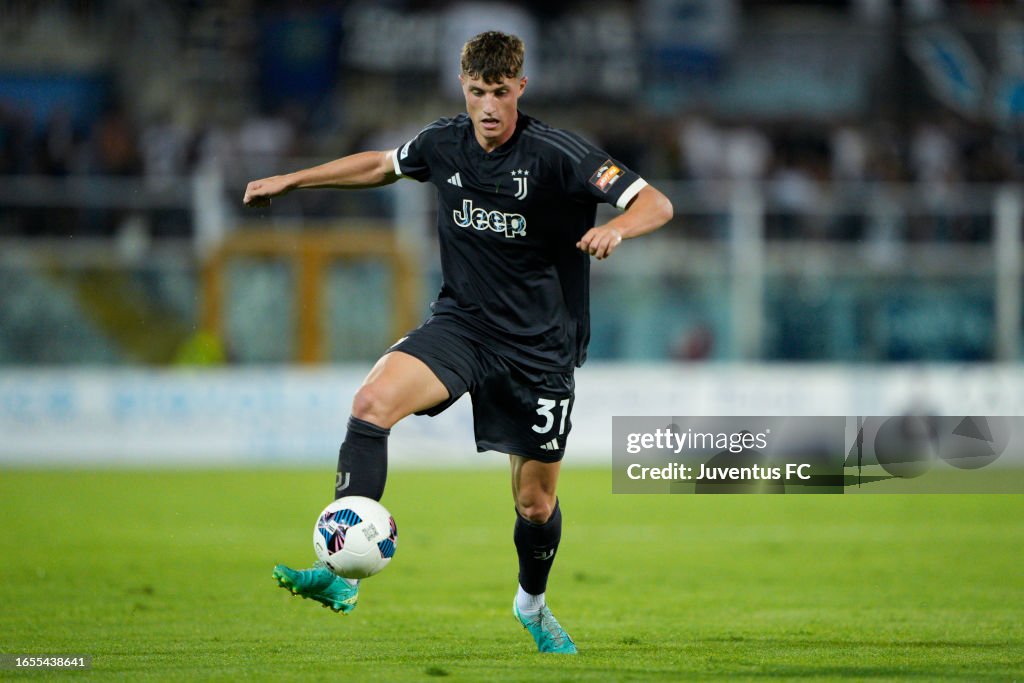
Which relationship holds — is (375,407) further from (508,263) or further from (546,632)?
(546,632)

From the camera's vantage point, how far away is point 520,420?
6406 mm

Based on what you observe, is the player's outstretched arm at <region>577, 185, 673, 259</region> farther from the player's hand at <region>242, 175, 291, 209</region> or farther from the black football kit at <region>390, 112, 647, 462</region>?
the player's hand at <region>242, 175, 291, 209</region>

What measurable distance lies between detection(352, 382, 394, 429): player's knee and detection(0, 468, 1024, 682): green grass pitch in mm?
969

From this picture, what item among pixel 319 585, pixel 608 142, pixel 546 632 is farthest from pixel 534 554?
pixel 608 142

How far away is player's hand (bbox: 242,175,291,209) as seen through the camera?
6.45m

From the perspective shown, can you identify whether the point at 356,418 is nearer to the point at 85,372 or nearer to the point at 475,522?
the point at 475,522

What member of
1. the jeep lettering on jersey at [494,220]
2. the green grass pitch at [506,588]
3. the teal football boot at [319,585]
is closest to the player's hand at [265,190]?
the jeep lettering on jersey at [494,220]

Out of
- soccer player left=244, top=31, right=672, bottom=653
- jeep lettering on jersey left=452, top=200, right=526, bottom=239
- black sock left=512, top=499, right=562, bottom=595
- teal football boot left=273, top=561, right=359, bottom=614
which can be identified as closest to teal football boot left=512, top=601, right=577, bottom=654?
soccer player left=244, top=31, right=672, bottom=653

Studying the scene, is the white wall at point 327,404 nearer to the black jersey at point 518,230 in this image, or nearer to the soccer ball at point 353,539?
the black jersey at point 518,230

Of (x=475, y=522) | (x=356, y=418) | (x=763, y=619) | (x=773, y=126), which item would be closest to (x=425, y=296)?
(x=475, y=522)

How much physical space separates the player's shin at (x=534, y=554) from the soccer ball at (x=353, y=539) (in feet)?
3.95

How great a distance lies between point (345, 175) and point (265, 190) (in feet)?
1.32

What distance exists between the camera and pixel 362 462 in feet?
19.1

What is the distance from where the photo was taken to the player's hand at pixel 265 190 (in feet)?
21.2
